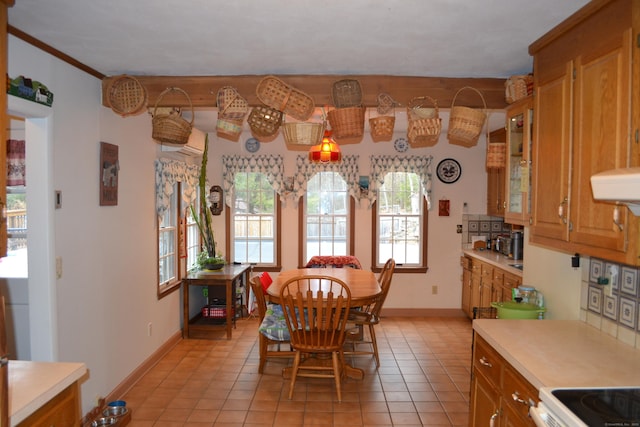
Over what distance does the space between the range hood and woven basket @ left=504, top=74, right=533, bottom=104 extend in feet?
4.61

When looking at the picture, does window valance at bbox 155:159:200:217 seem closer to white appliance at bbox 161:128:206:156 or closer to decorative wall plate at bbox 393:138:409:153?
white appliance at bbox 161:128:206:156

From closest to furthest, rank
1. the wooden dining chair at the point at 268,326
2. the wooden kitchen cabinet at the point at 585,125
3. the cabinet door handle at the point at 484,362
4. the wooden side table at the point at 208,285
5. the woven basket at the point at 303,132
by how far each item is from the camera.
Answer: the wooden kitchen cabinet at the point at 585,125 < the cabinet door handle at the point at 484,362 < the woven basket at the point at 303,132 < the wooden dining chair at the point at 268,326 < the wooden side table at the point at 208,285

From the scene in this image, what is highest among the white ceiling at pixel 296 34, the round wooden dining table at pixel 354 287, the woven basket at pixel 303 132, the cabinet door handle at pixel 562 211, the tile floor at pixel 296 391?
the white ceiling at pixel 296 34

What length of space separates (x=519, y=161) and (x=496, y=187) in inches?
119

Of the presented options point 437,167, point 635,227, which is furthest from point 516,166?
point 437,167

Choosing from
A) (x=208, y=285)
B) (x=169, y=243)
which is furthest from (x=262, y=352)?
(x=169, y=243)

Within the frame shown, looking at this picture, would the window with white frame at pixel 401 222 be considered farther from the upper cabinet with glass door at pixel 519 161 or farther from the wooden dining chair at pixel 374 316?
the upper cabinet with glass door at pixel 519 161

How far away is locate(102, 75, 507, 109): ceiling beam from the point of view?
3.00 meters

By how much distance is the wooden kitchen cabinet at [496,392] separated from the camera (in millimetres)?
1861

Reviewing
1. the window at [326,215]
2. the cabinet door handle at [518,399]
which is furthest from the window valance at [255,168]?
the cabinet door handle at [518,399]

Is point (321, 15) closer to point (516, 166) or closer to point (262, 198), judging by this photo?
point (516, 166)

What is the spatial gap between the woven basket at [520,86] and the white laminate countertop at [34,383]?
106 inches

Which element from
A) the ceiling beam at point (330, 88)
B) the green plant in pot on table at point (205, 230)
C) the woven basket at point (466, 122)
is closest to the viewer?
the woven basket at point (466, 122)

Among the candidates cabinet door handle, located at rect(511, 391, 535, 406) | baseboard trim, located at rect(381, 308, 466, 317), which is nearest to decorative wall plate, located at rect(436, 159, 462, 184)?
baseboard trim, located at rect(381, 308, 466, 317)
